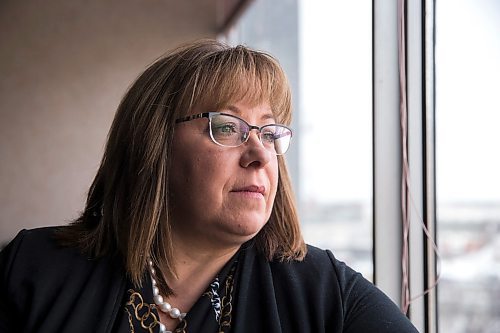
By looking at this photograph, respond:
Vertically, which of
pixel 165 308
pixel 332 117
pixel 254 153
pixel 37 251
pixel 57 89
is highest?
pixel 57 89

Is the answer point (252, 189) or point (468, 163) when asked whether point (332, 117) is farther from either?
point (252, 189)

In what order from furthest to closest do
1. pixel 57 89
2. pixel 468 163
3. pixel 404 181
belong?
pixel 57 89, pixel 404 181, pixel 468 163

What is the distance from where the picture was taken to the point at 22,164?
491 cm

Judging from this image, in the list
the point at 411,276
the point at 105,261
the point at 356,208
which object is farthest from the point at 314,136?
the point at 105,261

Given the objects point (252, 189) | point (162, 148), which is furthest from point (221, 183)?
point (162, 148)

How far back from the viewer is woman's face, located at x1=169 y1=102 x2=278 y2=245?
1245mm

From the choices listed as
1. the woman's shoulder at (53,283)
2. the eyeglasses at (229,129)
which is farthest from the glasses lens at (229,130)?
the woman's shoulder at (53,283)

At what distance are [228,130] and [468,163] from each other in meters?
0.65

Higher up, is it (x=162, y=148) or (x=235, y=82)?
(x=235, y=82)

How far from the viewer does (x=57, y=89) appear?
193 inches

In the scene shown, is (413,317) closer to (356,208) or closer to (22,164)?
(356,208)

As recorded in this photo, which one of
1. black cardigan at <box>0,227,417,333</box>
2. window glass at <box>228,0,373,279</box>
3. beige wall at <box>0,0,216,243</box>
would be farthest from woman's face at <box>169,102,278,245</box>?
beige wall at <box>0,0,216,243</box>

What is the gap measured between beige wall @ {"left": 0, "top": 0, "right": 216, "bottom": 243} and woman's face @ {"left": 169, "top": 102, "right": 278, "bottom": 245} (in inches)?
145

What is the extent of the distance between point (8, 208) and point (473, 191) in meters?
4.16
